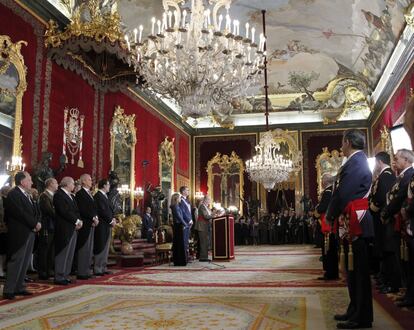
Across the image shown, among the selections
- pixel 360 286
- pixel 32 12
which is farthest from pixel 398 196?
pixel 32 12

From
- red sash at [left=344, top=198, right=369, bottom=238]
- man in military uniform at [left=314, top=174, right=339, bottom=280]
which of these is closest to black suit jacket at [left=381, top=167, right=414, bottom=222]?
red sash at [left=344, top=198, right=369, bottom=238]

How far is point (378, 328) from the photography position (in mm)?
3631

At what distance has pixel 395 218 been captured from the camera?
203 inches

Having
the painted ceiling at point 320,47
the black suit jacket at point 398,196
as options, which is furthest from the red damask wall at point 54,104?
the black suit jacket at point 398,196

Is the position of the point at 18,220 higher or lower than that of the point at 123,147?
lower

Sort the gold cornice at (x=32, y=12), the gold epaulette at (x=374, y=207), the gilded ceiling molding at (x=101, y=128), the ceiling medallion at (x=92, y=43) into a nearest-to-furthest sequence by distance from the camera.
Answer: the gold epaulette at (x=374, y=207) → the gold cornice at (x=32, y=12) → the ceiling medallion at (x=92, y=43) → the gilded ceiling molding at (x=101, y=128)

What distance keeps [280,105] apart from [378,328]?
61.8 feet

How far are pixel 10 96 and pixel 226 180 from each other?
14.4 metres

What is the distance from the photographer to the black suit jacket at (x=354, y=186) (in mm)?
3674

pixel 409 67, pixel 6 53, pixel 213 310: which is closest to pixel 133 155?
pixel 6 53

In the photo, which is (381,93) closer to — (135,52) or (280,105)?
(280,105)

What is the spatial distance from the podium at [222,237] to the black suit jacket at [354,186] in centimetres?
692

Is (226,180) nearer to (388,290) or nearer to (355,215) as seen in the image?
(388,290)

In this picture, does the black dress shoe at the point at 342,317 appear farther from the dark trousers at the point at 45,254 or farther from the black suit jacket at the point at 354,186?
the dark trousers at the point at 45,254
